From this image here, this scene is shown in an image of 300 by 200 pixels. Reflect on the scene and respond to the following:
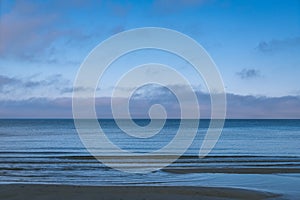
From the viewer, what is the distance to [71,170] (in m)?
24.4

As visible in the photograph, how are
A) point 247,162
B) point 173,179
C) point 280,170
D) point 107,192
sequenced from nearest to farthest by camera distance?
point 107,192, point 173,179, point 280,170, point 247,162

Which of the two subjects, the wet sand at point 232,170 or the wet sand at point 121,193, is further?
the wet sand at point 232,170

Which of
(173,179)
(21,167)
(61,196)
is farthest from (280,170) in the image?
(21,167)

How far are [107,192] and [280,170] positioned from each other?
→ 12579 mm

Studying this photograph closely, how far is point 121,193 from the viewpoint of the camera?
16047mm

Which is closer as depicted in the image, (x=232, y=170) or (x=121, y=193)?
(x=121, y=193)

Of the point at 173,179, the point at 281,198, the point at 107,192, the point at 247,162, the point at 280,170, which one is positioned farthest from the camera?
the point at 247,162

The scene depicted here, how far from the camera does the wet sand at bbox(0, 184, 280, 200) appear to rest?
15312mm

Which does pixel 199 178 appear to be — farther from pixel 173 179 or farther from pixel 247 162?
pixel 247 162

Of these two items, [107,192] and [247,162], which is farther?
[247,162]

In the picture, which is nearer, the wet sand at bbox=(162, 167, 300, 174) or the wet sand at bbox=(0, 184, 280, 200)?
the wet sand at bbox=(0, 184, 280, 200)

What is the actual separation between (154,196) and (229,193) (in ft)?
10.9

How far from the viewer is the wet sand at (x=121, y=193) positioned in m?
15.3

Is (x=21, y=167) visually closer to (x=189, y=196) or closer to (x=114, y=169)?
(x=114, y=169)
